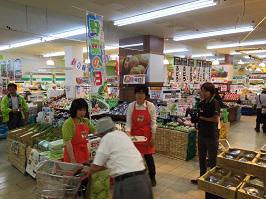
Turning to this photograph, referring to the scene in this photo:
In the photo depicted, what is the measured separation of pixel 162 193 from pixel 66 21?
20.8 feet

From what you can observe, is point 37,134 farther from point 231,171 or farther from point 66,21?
point 66,21

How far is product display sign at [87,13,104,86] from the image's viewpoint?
3.78 m

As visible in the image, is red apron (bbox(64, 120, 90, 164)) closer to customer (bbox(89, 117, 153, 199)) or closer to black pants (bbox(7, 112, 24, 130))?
customer (bbox(89, 117, 153, 199))

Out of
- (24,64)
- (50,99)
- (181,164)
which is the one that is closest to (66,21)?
(50,99)

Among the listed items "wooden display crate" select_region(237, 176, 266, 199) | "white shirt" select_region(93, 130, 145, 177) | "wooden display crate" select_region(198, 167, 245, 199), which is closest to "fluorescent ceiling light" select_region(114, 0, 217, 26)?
"wooden display crate" select_region(198, 167, 245, 199)

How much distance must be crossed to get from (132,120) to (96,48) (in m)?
1.35

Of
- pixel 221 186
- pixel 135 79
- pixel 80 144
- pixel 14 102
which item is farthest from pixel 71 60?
pixel 221 186

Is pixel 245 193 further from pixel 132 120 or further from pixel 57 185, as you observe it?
pixel 57 185

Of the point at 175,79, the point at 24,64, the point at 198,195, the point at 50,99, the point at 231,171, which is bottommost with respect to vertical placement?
the point at 198,195

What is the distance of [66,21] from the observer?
25.3 ft

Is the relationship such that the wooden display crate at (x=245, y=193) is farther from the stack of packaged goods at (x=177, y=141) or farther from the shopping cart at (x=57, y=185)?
the stack of packaged goods at (x=177, y=141)

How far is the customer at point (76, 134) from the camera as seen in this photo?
2.87 m

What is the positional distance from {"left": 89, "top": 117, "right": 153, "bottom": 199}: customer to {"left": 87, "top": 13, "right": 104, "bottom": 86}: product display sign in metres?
1.99

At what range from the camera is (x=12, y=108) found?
5.67 metres
